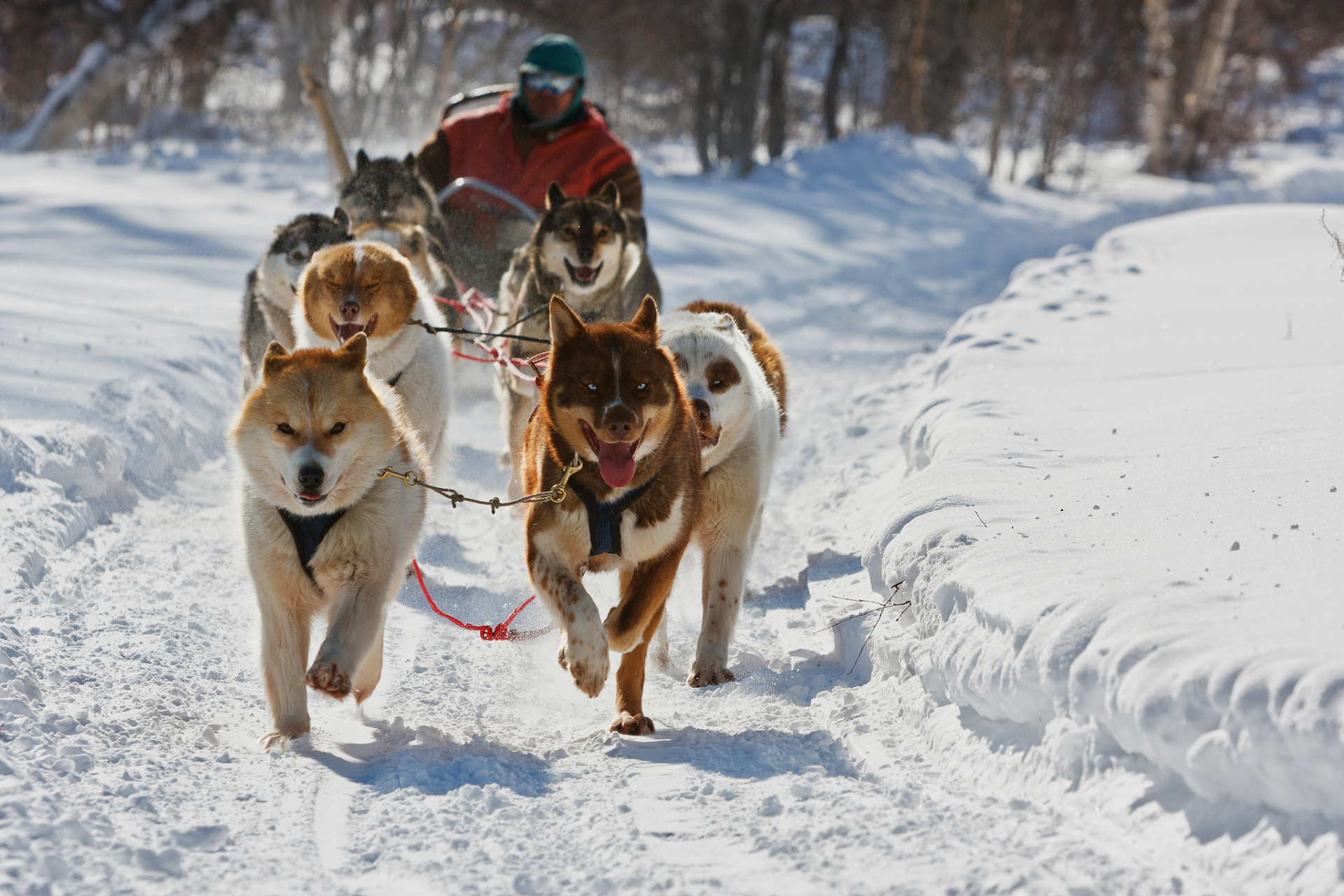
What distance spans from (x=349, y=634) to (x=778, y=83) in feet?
52.3

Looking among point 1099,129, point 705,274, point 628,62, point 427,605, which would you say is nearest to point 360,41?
point 628,62

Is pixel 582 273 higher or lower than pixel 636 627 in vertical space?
higher

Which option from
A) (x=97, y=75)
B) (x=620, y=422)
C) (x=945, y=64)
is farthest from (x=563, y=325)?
(x=945, y=64)

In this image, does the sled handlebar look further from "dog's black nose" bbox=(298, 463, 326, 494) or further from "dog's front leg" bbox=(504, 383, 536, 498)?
"dog's black nose" bbox=(298, 463, 326, 494)

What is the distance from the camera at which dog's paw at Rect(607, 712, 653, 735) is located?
2789mm

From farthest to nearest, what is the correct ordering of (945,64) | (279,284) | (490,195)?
(945,64) < (490,195) < (279,284)

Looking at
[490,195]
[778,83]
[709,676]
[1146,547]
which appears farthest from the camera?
[778,83]

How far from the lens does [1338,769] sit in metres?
1.71

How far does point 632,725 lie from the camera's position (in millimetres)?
2793

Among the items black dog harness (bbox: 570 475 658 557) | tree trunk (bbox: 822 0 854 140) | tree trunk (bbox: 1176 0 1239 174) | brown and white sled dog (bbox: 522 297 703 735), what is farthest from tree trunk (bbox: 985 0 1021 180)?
black dog harness (bbox: 570 475 658 557)

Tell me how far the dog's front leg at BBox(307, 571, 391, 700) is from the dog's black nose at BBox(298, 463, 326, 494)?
0.32 metres

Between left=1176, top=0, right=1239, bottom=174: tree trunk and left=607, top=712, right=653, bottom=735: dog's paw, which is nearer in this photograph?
left=607, top=712, right=653, bottom=735: dog's paw

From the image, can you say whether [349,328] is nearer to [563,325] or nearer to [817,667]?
[563,325]

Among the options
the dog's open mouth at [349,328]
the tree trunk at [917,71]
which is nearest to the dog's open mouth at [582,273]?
the dog's open mouth at [349,328]
